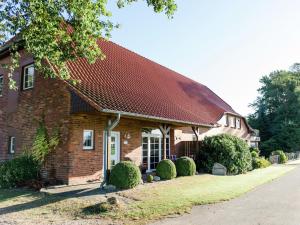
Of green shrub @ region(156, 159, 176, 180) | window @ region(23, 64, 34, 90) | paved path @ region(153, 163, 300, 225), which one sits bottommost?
paved path @ region(153, 163, 300, 225)

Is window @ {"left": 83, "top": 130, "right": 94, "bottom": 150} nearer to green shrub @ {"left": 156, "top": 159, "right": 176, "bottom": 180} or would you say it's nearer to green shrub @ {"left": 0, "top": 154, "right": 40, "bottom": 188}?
green shrub @ {"left": 0, "top": 154, "right": 40, "bottom": 188}

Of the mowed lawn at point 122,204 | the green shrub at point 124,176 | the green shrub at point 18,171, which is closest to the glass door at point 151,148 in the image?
the mowed lawn at point 122,204

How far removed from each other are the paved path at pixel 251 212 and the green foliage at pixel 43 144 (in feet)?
22.0

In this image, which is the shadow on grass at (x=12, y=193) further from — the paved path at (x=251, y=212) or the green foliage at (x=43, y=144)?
the paved path at (x=251, y=212)

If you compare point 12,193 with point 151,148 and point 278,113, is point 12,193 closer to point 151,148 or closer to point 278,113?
point 151,148

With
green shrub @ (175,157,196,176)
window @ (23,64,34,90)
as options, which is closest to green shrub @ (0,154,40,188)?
window @ (23,64,34,90)

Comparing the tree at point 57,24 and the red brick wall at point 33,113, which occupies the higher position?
the tree at point 57,24

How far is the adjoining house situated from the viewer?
1238 cm

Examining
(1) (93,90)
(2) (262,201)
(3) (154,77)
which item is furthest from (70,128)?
(3) (154,77)

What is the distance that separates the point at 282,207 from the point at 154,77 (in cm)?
1360

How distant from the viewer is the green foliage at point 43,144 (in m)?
12.9

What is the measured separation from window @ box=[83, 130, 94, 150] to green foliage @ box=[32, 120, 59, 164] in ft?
3.56

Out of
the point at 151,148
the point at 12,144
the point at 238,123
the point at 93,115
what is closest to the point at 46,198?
the point at 93,115

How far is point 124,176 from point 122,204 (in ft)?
7.70
